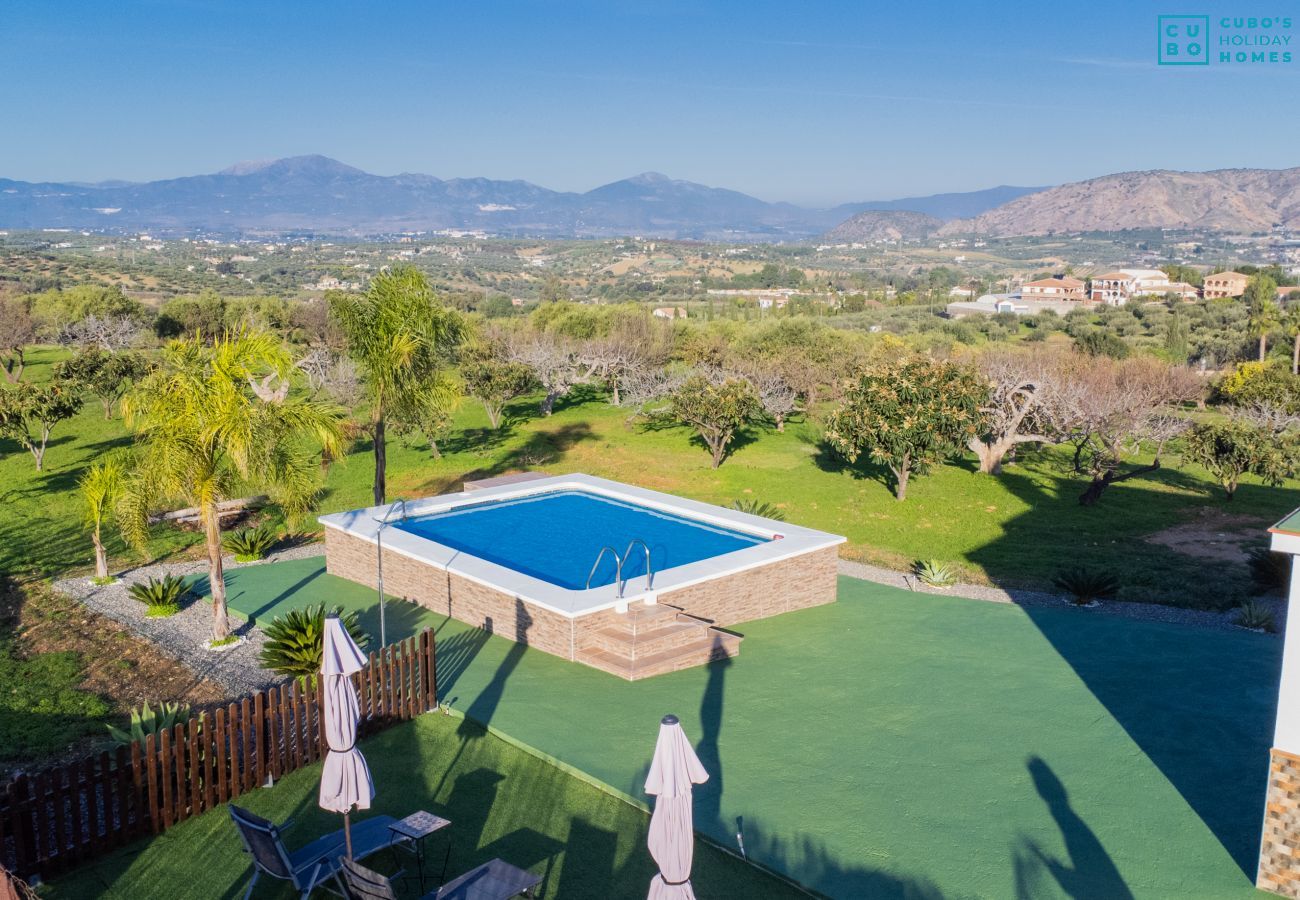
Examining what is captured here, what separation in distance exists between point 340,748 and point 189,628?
24.7 feet

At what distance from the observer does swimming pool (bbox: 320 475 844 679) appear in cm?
1217

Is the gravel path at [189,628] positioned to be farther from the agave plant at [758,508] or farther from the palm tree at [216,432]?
the agave plant at [758,508]

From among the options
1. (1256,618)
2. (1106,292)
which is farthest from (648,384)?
(1106,292)

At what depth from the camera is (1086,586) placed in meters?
15.2

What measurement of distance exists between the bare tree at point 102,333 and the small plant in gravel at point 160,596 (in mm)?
33008

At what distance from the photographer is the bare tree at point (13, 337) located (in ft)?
123

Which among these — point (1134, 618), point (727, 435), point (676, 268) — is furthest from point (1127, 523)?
point (676, 268)

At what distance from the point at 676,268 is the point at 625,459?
131 m

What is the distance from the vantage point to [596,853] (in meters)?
7.71

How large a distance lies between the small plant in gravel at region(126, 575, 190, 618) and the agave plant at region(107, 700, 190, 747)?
400 cm

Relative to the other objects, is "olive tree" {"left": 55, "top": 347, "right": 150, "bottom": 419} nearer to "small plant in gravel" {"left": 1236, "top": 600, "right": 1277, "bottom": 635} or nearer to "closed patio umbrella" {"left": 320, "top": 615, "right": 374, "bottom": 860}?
"closed patio umbrella" {"left": 320, "top": 615, "right": 374, "bottom": 860}

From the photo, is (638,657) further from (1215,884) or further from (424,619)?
(1215,884)

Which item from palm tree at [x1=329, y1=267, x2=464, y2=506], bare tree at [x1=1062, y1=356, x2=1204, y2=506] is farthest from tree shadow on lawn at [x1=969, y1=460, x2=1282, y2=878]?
palm tree at [x1=329, y1=267, x2=464, y2=506]

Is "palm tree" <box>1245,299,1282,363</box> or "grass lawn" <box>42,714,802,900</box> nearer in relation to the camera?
"grass lawn" <box>42,714,802,900</box>
